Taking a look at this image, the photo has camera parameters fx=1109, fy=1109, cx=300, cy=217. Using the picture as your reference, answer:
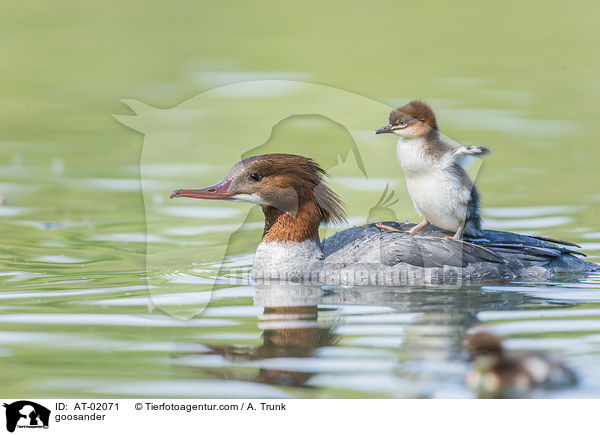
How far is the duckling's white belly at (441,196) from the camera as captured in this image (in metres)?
8.71

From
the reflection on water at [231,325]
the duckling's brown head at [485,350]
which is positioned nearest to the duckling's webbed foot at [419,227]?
the reflection on water at [231,325]

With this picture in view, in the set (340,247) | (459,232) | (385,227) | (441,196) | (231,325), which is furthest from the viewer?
(385,227)

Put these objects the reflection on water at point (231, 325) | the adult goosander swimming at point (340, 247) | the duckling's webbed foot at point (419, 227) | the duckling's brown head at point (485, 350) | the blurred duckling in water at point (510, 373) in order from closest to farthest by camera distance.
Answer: the blurred duckling in water at point (510, 373), the duckling's brown head at point (485, 350), the reflection on water at point (231, 325), the adult goosander swimming at point (340, 247), the duckling's webbed foot at point (419, 227)

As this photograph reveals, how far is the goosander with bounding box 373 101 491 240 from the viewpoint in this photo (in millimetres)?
8727

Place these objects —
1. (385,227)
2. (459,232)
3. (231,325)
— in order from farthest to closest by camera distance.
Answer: (385,227)
(459,232)
(231,325)

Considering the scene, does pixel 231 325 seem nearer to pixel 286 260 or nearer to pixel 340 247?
pixel 286 260

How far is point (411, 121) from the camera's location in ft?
28.7

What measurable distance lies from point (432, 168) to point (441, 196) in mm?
234

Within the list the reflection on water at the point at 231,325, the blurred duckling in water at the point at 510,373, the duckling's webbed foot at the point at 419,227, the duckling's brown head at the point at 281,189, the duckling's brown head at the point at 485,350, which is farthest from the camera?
the duckling's webbed foot at the point at 419,227

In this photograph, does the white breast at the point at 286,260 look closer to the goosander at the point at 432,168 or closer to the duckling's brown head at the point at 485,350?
the goosander at the point at 432,168

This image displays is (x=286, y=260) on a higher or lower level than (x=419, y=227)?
lower
